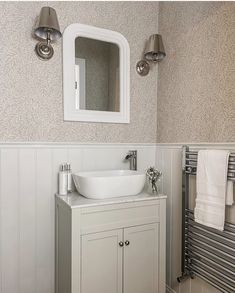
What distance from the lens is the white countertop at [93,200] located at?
1.32 metres

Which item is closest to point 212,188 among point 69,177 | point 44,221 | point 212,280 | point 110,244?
point 212,280

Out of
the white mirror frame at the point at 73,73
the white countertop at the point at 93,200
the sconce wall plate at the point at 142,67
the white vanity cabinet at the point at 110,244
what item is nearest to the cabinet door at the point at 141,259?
the white vanity cabinet at the point at 110,244

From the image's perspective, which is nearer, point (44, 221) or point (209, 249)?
point (209, 249)

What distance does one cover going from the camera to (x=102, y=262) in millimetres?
1341

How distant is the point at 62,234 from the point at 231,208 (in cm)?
100

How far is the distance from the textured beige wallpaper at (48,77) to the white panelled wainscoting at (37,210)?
106 mm

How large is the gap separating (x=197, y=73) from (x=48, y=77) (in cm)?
99

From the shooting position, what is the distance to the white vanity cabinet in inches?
50.6

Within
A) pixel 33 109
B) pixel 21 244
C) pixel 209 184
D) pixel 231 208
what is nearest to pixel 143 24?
pixel 33 109

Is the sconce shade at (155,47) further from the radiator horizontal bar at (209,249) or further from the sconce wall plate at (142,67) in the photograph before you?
the radiator horizontal bar at (209,249)

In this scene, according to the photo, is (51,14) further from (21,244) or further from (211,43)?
(21,244)

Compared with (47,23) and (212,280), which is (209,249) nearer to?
(212,280)

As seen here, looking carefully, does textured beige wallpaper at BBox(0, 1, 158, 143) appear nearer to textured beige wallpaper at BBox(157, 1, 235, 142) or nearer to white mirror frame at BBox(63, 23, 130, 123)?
white mirror frame at BBox(63, 23, 130, 123)

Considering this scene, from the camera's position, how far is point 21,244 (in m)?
1.51
